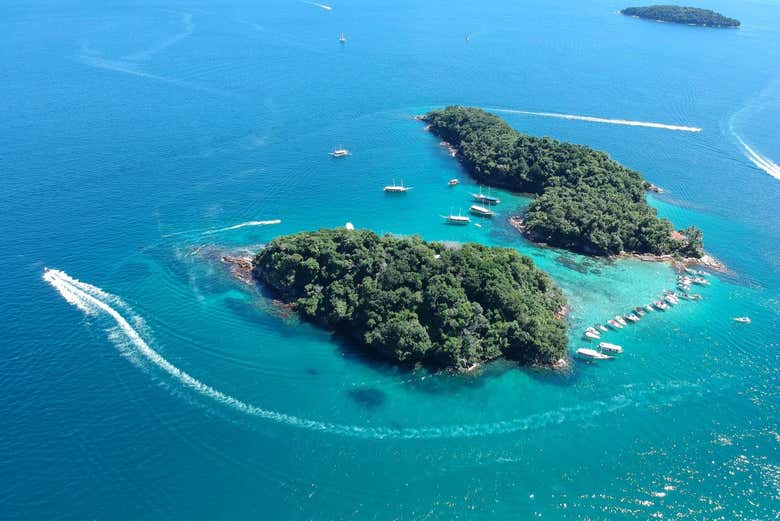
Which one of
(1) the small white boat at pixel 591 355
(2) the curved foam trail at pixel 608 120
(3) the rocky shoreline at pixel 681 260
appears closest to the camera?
(1) the small white boat at pixel 591 355

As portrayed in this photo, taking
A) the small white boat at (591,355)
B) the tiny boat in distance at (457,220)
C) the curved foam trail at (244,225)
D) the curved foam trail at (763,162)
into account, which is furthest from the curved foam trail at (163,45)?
the curved foam trail at (763,162)

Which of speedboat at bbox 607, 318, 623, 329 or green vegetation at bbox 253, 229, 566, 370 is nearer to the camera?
green vegetation at bbox 253, 229, 566, 370

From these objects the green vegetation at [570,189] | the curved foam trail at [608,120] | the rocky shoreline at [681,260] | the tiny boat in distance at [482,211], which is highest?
the curved foam trail at [608,120]

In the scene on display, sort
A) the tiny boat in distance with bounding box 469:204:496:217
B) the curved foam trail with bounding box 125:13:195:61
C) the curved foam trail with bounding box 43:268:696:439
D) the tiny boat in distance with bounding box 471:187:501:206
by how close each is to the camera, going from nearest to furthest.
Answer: the curved foam trail with bounding box 43:268:696:439, the tiny boat in distance with bounding box 469:204:496:217, the tiny boat in distance with bounding box 471:187:501:206, the curved foam trail with bounding box 125:13:195:61

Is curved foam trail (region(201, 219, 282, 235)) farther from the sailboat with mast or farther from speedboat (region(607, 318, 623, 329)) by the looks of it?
speedboat (region(607, 318, 623, 329))

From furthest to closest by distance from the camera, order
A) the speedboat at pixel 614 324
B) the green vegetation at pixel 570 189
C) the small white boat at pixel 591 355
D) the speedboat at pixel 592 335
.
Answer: the green vegetation at pixel 570 189 < the speedboat at pixel 614 324 < the speedboat at pixel 592 335 < the small white boat at pixel 591 355

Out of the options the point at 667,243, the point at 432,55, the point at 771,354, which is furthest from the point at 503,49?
the point at 771,354

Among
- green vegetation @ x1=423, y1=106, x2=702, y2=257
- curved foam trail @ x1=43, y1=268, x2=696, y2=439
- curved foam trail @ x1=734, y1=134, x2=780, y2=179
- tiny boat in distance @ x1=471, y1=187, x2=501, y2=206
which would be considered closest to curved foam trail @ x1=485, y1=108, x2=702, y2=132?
curved foam trail @ x1=734, y1=134, x2=780, y2=179

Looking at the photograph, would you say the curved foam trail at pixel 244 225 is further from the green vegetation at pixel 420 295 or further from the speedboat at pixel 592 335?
the speedboat at pixel 592 335
